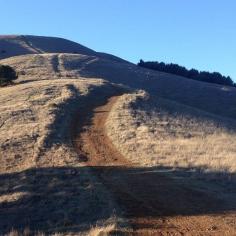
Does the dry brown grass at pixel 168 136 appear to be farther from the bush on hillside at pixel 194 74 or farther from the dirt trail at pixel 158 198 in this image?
the bush on hillside at pixel 194 74

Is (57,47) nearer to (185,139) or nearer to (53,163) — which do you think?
(185,139)

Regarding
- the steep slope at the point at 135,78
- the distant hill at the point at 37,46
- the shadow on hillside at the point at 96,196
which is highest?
the distant hill at the point at 37,46

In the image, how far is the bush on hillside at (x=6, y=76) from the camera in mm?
59250

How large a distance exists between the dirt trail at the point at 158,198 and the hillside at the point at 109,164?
3 cm

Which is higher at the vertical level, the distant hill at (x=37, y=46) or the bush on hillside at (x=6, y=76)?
the distant hill at (x=37, y=46)

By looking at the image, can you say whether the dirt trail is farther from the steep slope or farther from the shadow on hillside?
the steep slope

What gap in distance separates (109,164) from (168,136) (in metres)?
9.77

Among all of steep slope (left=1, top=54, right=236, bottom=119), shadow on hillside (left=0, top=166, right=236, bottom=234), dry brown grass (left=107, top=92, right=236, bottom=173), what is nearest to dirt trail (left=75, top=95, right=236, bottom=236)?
shadow on hillside (left=0, top=166, right=236, bottom=234)

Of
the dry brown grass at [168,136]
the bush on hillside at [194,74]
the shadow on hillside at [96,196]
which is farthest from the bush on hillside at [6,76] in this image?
the bush on hillside at [194,74]

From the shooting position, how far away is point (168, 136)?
111ft

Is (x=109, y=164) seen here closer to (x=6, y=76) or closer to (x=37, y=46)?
(x=6, y=76)

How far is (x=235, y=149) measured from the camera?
30.7m

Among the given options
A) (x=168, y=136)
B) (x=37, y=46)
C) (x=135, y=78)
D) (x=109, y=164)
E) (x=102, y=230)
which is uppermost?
(x=37, y=46)

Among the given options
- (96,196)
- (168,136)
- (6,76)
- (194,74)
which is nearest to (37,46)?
(194,74)
